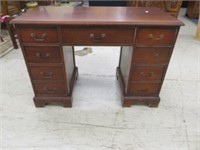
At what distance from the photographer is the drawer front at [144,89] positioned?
1319 millimetres

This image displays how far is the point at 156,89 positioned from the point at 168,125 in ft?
0.99

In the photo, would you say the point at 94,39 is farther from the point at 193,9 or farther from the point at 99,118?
the point at 193,9

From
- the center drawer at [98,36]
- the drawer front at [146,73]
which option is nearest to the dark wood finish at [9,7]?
the center drawer at [98,36]

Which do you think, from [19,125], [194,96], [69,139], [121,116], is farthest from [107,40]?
[194,96]

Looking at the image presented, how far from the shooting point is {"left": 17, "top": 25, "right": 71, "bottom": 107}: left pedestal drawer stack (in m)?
1.04

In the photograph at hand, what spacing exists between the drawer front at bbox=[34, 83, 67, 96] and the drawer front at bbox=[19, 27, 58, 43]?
1.27 feet

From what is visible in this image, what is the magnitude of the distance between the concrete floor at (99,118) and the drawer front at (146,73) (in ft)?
1.04

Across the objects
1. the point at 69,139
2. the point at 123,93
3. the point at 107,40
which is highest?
the point at 107,40

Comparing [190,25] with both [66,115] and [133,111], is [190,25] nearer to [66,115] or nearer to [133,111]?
[133,111]

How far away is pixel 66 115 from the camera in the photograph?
1357 millimetres

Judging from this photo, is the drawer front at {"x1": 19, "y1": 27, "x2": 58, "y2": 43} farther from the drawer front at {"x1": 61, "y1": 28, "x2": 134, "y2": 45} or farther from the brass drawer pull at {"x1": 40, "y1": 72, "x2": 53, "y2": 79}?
the brass drawer pull at {"x1": 40, "y1": 72, "x2": 53, "y2": 79}

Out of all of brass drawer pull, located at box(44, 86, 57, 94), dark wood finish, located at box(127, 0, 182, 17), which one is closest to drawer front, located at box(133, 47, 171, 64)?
brass drawer pull, located at box(44, 86, 57, 94)

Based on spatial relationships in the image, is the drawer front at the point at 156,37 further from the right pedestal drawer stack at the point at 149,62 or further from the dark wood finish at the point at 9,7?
the dark wood finish at the point at 9,7

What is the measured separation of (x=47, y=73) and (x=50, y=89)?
16 cm
